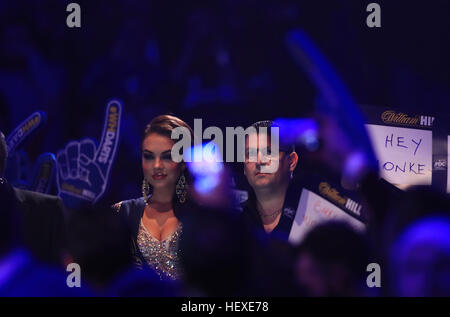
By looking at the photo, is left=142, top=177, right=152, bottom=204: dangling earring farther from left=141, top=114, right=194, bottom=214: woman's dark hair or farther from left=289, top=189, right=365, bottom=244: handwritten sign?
left=289, top=189, right=365, bottom=244: handwritten sign

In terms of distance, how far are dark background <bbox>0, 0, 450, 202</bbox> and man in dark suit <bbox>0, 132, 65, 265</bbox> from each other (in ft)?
1.12

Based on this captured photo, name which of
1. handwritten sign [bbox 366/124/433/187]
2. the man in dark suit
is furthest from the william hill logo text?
the man in dark suit

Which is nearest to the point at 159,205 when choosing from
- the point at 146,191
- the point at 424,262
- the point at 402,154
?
the point at 146,191

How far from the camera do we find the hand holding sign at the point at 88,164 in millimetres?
3277

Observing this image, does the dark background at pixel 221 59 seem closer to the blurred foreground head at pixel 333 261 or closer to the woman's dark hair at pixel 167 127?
the woman's dark hair at pixel 167 127

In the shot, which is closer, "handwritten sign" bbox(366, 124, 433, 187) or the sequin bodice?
the sequin bodice

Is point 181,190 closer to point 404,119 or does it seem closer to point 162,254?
point 162,254

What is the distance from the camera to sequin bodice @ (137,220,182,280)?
2.96m

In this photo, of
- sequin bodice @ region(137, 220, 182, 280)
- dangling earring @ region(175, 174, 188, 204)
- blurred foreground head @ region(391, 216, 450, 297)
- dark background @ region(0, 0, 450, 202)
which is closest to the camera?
blurred foreground head @ region(391, 216, 450, 297)

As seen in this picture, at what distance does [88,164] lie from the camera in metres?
3.29

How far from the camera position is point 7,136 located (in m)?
3.40

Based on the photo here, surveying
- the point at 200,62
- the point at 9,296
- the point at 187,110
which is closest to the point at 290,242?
the point at 187,110

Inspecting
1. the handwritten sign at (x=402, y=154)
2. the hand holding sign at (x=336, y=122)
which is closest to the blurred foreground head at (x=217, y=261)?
the hand holding sign at (x=336, y=122)

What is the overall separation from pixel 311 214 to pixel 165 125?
945 millimetres
